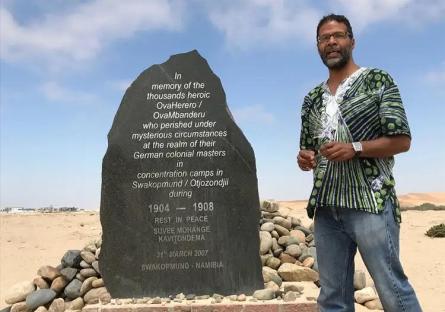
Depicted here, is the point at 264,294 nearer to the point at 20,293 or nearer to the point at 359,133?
the point at 359,133

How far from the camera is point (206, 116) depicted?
6.05 meters

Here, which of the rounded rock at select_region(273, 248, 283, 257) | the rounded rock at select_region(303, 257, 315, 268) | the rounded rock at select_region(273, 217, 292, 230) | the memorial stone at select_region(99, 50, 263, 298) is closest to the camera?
the memorial stone at select_region(99, 50, 263, 298)

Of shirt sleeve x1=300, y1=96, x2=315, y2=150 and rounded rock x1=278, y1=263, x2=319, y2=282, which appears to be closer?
shirt sleeve x1=300, y1=96, x2=315, y2=150

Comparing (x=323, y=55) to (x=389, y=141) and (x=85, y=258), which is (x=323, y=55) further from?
(x=85, y=258)

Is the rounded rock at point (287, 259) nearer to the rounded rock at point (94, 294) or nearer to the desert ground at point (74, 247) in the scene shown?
the desert ground at point (74, 247)

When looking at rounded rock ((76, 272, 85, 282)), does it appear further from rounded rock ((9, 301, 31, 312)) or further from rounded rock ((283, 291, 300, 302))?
rounded rock ((283, 291, 300, 302))

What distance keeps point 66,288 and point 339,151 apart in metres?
4.88

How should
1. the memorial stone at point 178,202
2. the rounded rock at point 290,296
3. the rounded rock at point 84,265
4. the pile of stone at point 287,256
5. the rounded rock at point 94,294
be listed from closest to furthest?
1. the rounded rock at point 290,296
2. the memorial stone at point 178,202
3. the rounded rock at point 94,294
4. the pile of stone at point 287,256
5. the rounded rock at point 84,265

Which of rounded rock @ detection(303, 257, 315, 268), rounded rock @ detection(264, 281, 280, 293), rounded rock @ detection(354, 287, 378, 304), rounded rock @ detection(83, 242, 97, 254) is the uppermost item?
rounded rock @ detection(83, 242, 97, 254)

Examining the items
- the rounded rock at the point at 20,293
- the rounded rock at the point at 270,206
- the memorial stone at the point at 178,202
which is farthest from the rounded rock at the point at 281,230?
the rounded rock at the point at 20,293

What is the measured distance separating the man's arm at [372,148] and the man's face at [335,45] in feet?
1.80

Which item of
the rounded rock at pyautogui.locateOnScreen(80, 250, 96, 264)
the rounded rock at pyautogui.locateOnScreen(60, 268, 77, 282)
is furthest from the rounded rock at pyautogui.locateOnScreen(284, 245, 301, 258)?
the rounded rock at pyautogui.locateOnScreen(60, 268, 77, 282)

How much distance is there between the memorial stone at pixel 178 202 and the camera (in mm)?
5773

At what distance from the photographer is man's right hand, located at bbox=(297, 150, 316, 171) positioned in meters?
3.05
